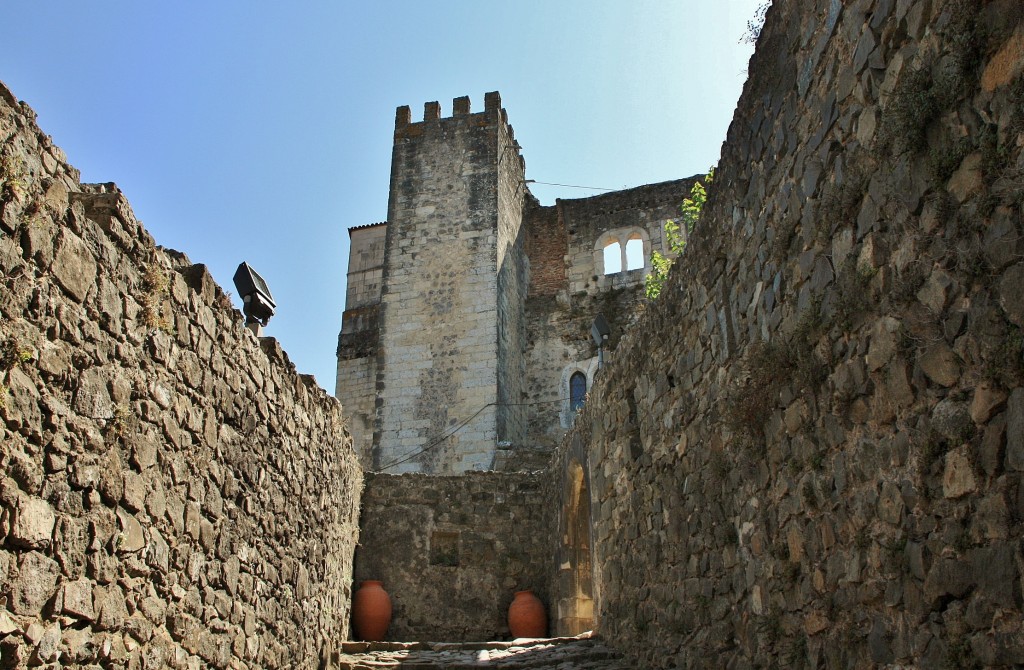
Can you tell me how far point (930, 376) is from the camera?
3.10m

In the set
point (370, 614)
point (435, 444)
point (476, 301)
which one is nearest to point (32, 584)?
point (370, 614)

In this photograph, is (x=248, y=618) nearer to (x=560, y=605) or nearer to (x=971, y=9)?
(x=971, y=9)

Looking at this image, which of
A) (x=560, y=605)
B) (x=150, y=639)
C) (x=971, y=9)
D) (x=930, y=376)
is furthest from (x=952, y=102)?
(x=560, y=605)

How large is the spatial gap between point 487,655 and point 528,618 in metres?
2.33

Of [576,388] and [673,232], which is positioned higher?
[673,232]

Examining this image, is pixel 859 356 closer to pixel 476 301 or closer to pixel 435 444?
pixel 435 444

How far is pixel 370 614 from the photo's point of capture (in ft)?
36.3

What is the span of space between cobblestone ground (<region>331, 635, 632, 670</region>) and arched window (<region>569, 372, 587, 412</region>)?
1071cm

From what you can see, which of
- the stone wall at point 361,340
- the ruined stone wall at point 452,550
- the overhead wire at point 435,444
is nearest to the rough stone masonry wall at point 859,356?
the ruined stone wall at point 452,550

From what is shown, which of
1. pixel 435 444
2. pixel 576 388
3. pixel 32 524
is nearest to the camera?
pixel 32 524

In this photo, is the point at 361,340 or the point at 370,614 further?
the point at 361,340

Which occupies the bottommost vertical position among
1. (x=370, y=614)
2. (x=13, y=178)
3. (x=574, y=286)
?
(x=370, y=614)

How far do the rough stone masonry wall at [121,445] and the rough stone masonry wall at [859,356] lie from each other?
3056 millimetres

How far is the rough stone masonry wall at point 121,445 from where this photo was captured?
3.35m
